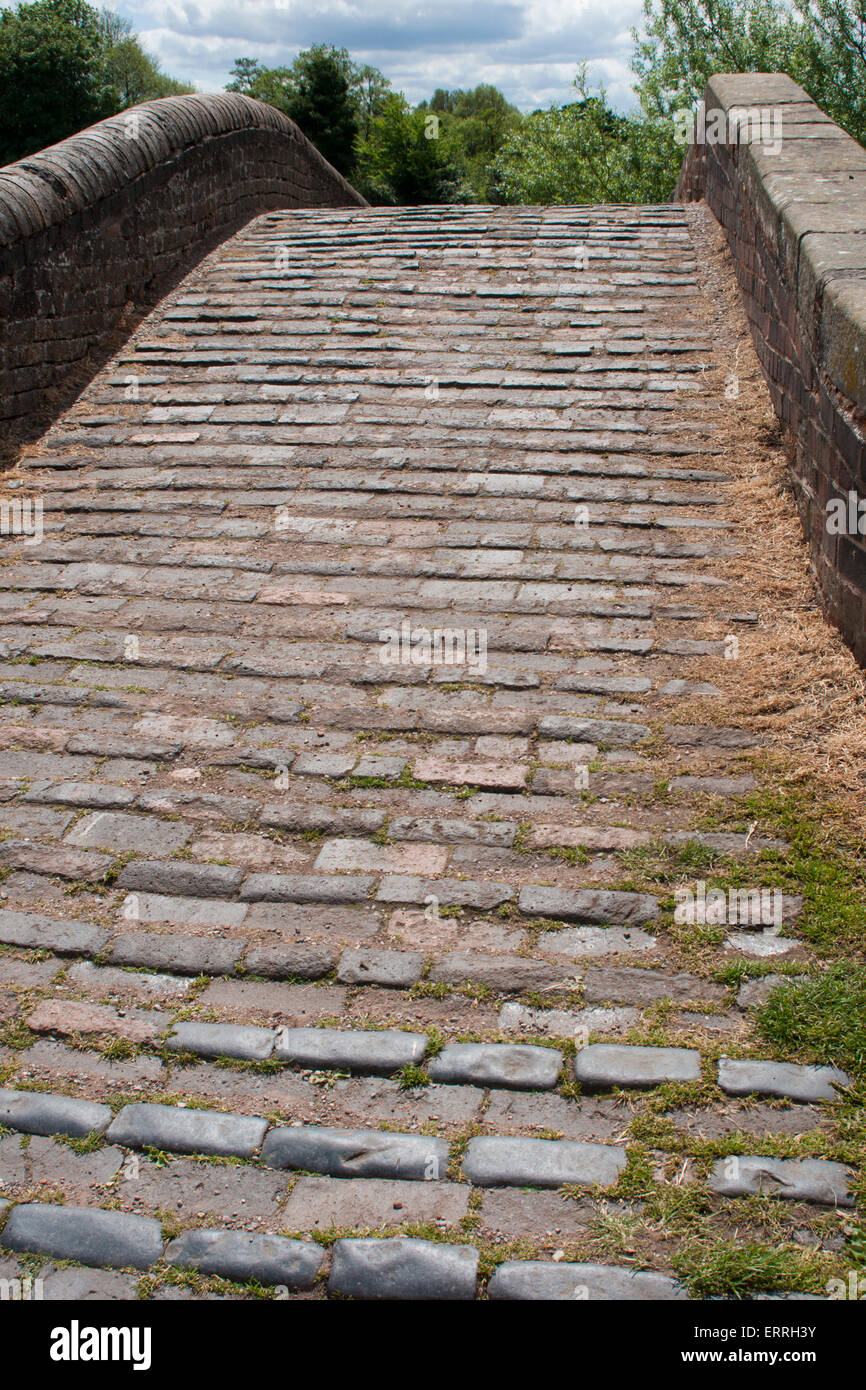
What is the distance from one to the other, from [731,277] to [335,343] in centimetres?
263

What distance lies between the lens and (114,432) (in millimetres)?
6062

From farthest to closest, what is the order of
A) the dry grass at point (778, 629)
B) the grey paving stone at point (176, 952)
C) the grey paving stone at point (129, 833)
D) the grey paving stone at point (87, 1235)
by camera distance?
1. the dry grass at point (778, 629)
2. the grey paving stone at point (129, 833)
3. the grey paving stone at point (176, 952)
4. the grey paving stone at point (87, 1235)

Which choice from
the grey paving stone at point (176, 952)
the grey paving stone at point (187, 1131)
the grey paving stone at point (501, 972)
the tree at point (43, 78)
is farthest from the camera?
the tree at point (43, 78)

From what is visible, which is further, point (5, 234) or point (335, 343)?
point (335, 343)

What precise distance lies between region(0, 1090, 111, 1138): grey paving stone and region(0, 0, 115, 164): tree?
2859cm

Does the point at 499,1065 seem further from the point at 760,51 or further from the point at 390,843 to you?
the point at 760,51

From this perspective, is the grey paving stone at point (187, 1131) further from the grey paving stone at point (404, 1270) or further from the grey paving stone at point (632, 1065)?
the grey paving stone at point (632, 1065)

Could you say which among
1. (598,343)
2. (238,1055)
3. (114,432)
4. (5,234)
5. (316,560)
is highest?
(5,234)

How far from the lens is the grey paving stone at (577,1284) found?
193 cm

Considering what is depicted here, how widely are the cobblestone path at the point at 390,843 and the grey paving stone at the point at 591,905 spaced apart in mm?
12

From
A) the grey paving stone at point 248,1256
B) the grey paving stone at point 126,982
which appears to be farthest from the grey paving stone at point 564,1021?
the grey paving stone at point 126,982
